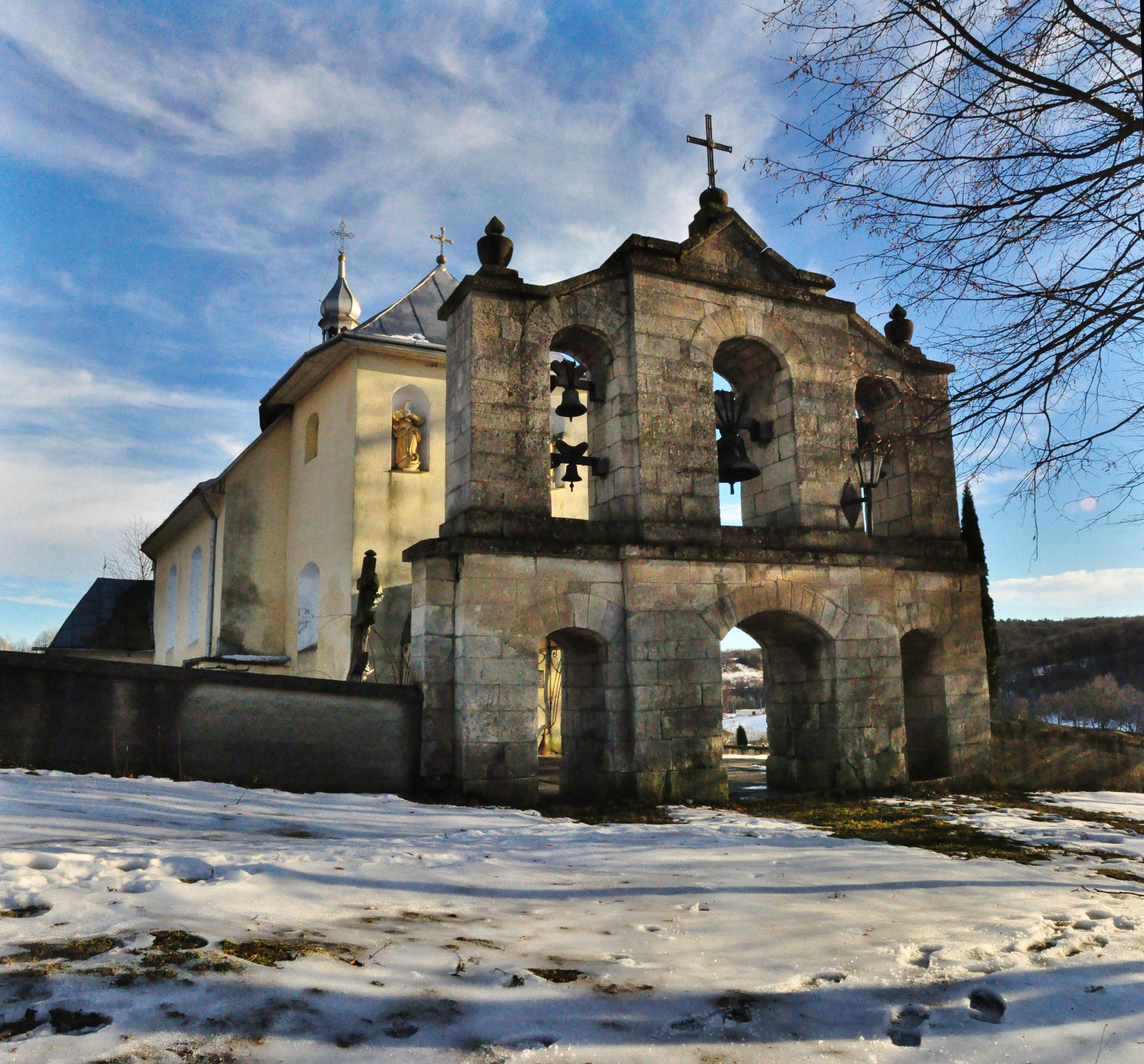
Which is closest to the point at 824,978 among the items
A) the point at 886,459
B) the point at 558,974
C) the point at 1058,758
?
the point at 558,974

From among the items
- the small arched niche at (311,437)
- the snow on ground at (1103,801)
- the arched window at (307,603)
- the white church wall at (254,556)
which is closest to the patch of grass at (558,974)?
the snow on ground at (1103,801)

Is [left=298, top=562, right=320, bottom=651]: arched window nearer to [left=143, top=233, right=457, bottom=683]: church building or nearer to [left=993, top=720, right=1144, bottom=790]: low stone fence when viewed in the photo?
[left=143, top=233, right=457, bottom=683]: church building

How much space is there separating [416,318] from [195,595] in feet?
27.3

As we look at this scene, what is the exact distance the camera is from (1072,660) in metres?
53.9

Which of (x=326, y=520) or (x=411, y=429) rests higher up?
(x=411, y=429)

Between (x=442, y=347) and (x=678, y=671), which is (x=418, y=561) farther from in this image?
(x=442, y=347)

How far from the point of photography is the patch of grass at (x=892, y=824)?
6109 millimetres

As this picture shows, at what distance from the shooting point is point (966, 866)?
522cm

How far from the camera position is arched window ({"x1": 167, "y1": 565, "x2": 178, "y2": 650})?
2173 centimetres

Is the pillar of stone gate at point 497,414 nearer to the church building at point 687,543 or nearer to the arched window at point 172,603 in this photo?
the church building at point 687,543

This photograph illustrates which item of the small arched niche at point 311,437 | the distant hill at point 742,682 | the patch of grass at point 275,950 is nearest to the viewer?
the patch of grass at point 275,950

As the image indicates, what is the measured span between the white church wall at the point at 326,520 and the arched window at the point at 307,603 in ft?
0.34

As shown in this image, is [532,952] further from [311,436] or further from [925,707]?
[311,436]

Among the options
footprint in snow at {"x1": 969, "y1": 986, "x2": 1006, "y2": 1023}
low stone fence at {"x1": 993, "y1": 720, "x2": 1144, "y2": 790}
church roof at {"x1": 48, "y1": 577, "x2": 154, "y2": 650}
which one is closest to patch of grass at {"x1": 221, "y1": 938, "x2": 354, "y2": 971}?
footprint in snow at {"x1": 969, "y1": 986, "x2": 1006, "y2": 1023}
